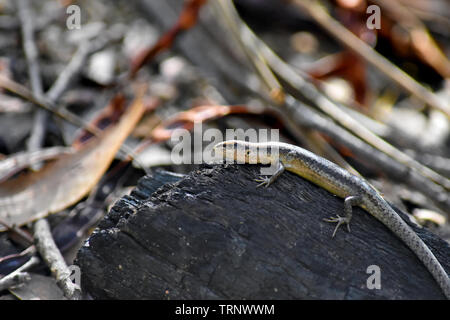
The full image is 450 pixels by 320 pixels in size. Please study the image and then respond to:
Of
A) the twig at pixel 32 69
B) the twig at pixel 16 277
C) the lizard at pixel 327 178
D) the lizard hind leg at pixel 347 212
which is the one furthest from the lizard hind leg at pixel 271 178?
the twig at pixel 32 69

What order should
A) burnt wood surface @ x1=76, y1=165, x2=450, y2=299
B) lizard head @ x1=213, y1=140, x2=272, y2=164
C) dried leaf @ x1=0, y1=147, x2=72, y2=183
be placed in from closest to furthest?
burnt wood surface @ x1=76, y1=165, x2=450, y2=299 < lizard head @ x1=213, y1=140, x2=272, y2=164 < dried leaf @ x1=0, y1=147, x2=72, y2=183

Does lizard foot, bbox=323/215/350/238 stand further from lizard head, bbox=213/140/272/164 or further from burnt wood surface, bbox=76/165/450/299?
lizard head, bbox=213/140/272/164

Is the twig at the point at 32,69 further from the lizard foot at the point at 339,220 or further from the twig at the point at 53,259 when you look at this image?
the lizard foot at the point at 339,220

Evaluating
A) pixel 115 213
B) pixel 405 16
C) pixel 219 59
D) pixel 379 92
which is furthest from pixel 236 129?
pixel 405 16

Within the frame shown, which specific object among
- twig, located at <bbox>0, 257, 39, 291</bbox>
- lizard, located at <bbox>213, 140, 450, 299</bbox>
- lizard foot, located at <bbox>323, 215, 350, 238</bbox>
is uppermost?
lizard, located at <bbox>213, 140, 450, 299</bbox>

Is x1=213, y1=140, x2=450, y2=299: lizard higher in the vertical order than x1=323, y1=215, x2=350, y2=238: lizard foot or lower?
higher

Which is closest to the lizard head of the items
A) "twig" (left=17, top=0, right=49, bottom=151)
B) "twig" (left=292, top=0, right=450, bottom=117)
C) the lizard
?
the lizard

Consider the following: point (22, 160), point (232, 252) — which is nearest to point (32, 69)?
point (22, 160)

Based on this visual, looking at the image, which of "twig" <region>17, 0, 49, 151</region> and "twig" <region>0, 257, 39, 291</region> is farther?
"twig" <region>17, 0, 49, 151</region>
